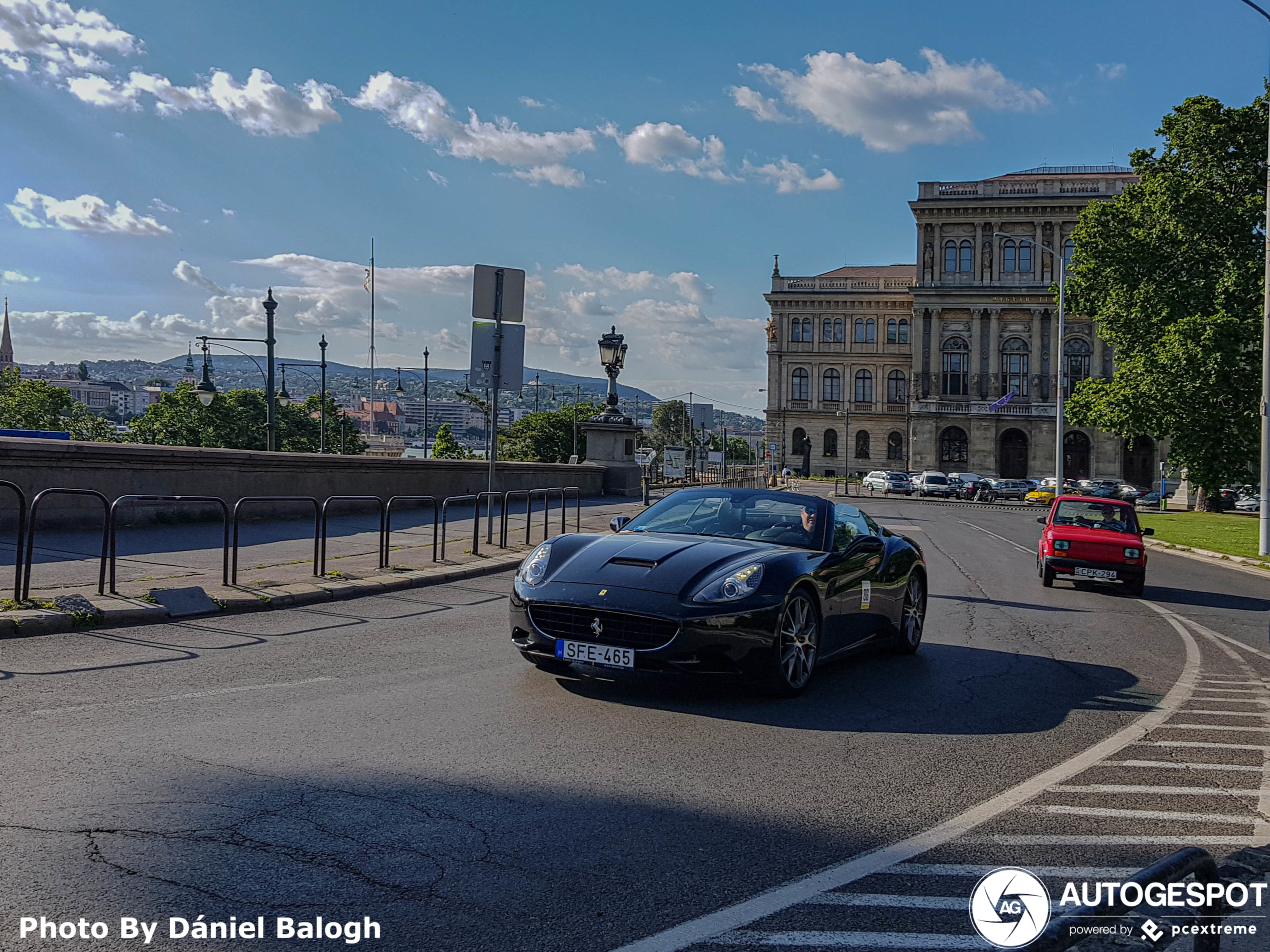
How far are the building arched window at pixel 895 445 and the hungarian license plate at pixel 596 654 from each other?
9732 centimetres

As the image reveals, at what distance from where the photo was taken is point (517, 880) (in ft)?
11.9

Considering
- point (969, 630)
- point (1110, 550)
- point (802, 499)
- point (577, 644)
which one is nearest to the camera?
point (577, 644)

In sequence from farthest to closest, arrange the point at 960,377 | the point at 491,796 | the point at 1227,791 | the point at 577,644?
the point at 960,377 < the point at 577,644 < the point at 1227,791 < the point at 491,796

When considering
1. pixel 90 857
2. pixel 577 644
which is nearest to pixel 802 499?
pixel 577 644

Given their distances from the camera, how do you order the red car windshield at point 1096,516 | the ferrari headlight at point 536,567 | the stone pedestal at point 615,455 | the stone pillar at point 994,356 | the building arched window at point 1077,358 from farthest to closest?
the stone pillar at point 994,356 < the building arched window at point 1077,358 < the stone pedestal at point 615,455 < the red car windshield at point 1096,516 < the ferrari headlight at point 536,567

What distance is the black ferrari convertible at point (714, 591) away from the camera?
6277mm

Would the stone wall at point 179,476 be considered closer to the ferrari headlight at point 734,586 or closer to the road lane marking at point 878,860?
the ferrari headlight at point 734,586

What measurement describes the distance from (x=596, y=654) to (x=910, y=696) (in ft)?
7.76

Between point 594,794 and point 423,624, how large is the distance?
5.27 meters

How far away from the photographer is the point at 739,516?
7.98 metres

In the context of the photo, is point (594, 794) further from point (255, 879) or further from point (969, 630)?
point (969, 630)

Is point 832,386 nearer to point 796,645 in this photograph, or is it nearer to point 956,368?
point 956,368

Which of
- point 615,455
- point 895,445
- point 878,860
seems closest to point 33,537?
point 878,860

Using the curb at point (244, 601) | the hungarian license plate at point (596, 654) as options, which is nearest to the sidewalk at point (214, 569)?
the curb at point (244, 601)
